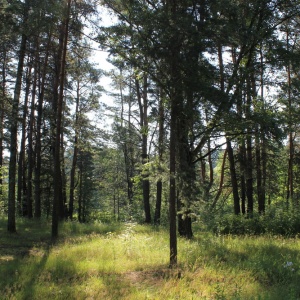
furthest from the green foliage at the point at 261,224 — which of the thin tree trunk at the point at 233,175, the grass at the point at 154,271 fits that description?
the grass at the point at 154,271

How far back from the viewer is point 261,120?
303 inches

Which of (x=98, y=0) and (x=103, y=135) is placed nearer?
(x=98, y=0)

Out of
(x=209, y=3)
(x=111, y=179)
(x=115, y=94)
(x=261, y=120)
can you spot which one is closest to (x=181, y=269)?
(x=261, y=120)

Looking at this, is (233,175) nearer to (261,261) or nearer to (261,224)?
(261,224)

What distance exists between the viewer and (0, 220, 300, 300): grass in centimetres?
499

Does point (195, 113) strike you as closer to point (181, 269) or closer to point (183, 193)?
point (183, 193)

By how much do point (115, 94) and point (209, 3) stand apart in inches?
725

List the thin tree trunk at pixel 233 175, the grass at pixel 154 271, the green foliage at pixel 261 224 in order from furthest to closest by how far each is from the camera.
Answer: the thin tree trunk at pixel 233 175
the green foliage at pixel 261 224
the grass at pixel 154 271

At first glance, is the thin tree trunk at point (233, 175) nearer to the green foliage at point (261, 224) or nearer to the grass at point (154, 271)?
the green foliage at point (261, 224)

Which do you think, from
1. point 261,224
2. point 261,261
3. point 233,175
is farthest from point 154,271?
point 233,175

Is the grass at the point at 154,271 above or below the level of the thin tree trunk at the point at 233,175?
below

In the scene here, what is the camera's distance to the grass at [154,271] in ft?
16.4

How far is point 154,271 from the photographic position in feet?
21.5

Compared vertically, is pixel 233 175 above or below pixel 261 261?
above
